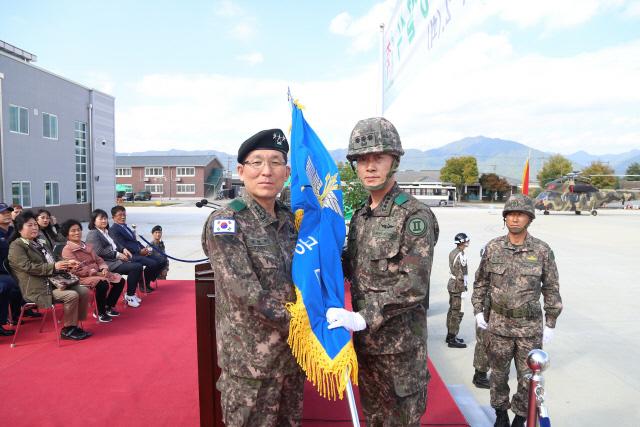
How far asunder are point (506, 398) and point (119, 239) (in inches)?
236

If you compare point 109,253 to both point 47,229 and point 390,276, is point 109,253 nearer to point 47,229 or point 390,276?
point 47,229

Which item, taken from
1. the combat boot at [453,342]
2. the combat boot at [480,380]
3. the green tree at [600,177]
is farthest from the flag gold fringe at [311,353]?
the green tree at [600,177]

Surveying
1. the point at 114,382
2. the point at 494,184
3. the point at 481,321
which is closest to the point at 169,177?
the point at 494,184

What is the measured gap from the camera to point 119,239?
674 centimetres

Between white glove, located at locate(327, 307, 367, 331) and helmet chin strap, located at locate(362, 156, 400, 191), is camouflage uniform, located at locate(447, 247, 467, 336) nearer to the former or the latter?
helmet chin strap, located at locate(362, 156, 400, 191)

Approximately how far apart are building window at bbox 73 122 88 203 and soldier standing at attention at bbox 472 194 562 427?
22738 millimetres

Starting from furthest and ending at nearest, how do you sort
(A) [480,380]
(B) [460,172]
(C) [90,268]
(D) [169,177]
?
1. (D) [169,177]
2. (B) [460,172]
3. (C) [90,268]
4. (A) [480,380]

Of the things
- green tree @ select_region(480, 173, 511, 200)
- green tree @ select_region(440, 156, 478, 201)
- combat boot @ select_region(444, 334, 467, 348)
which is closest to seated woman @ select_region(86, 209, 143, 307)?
combat boot @ select_region(444, 334, 467, 348)

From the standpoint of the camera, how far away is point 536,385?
183 cm

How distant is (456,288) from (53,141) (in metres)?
20.2

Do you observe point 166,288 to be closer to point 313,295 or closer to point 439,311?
point 439,311

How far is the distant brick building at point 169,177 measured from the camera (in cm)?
5938

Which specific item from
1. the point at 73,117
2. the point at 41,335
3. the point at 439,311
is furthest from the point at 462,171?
the point at 41,335

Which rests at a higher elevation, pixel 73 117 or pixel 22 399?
pixel 73 117
